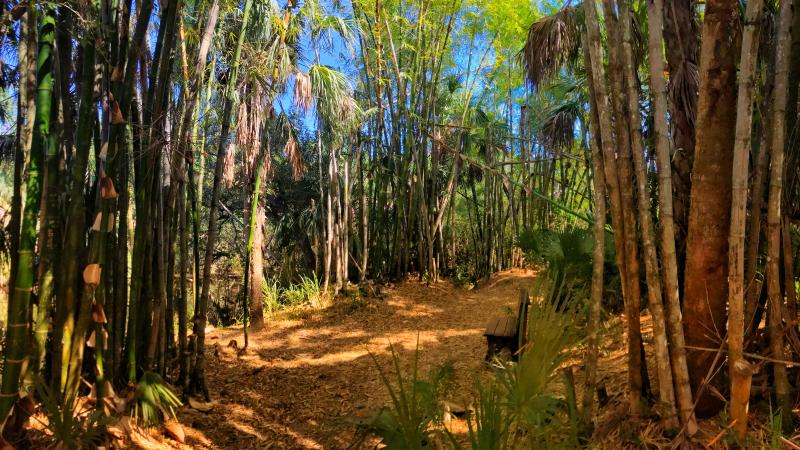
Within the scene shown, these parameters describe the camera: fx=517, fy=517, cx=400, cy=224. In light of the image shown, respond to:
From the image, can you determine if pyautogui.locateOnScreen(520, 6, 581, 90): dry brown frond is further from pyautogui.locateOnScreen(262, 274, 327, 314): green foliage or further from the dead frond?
pyautogui.locateOnScreen(262, 274, 327, 314): green foliage

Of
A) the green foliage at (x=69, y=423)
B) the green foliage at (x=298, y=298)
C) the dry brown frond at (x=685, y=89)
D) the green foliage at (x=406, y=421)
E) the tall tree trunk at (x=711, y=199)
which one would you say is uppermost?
the dry brown frond at (x=685, y=89)

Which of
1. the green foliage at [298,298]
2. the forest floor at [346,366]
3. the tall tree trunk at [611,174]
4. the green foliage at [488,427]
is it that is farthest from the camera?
the green foliage at [298,298]

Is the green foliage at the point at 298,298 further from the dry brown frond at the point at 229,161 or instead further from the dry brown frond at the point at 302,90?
the dry brown frond at the point at 302,90

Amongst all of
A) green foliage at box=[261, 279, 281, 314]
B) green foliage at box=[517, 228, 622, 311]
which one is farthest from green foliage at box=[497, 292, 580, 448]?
green foliage at box=[261, 279, 281, 314]

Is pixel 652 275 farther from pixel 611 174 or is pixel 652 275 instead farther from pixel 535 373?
pixel 535 373

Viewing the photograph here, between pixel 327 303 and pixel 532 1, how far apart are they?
6.39 metres

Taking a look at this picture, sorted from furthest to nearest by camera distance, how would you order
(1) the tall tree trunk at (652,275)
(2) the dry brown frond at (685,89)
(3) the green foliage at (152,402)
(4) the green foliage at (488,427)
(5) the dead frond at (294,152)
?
(5) the dead frond at (294,152) < (3) the green foliage at (152,402) < (2) the dry brown frond at (685,89) < (1) the tall tree trunk at (652,275) < (4) the green foliage at (488,427)

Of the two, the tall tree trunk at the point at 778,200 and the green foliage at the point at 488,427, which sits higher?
the tall tree trunk at the point at 778,200

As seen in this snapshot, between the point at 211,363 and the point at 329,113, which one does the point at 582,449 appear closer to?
the point at 211,363

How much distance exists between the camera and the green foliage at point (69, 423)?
2.48 metres

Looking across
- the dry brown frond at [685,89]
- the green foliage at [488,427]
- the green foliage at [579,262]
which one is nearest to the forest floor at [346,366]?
the green foliage at [579,262]

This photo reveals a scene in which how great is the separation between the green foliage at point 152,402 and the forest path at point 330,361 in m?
0.25

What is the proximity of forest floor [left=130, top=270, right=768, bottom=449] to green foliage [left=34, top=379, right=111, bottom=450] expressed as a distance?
0.38 metres

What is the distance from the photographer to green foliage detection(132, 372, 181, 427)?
125 inches
